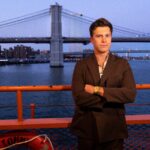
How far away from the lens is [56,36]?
7550cm

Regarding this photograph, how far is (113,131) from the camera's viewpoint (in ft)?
8.86

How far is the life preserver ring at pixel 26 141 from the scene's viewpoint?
137 inches

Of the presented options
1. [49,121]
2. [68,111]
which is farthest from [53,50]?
[49,121]

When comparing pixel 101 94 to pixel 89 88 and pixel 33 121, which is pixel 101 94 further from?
pixel 33 121

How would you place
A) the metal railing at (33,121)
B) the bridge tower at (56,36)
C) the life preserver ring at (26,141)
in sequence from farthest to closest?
the bridge tower at (56,36), the metal railing at (33,121), the life preserver ring at (26,141)

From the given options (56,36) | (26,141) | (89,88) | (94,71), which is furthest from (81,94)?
(56,36)

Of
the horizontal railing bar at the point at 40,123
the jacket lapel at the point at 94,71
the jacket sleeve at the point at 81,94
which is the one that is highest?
the jacket lapel at the point at 94,71

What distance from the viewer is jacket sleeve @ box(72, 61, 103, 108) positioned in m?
2.66

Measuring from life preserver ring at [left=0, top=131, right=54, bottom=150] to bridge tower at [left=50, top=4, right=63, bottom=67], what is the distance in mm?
72179

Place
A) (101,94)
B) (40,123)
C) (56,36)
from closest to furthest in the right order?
(101,94)
(40,123)
(56,36)

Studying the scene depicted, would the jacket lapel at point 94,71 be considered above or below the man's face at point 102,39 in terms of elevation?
below

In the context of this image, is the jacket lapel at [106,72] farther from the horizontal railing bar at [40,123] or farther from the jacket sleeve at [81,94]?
the horizontal railing bar at [40,123]

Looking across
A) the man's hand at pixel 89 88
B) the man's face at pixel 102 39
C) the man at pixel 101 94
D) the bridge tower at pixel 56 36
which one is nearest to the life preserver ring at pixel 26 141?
the man at pixel 101 94

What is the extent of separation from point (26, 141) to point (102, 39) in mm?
1283
